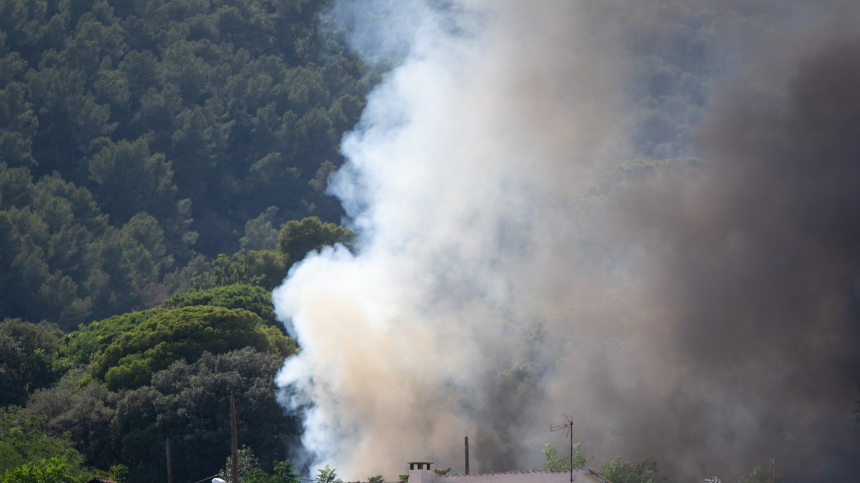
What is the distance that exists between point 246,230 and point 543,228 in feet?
180

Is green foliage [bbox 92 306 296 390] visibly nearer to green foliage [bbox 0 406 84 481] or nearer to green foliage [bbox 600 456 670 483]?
green foliage [bbox 0 406 84 481]

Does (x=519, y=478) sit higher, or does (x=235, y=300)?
(x=235, y=300)

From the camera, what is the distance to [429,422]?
50156mm

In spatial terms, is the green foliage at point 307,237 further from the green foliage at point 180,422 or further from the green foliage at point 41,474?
the green foliage at point 41,474

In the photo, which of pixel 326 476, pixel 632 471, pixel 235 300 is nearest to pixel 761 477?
pixel 632 471

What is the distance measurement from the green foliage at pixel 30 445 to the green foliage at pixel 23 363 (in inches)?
316

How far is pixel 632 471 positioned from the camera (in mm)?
46375

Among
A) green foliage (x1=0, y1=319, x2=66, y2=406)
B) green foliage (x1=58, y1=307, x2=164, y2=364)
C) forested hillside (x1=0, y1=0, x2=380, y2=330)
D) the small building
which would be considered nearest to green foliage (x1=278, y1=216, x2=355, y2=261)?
green foliage (x1=58, y1=307, x2=164, y2=364)

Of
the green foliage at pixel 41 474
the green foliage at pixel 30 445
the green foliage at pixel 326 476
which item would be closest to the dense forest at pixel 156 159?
the green foliage at pixel 30 445

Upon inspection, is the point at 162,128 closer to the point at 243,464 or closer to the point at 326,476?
the point at 243,464

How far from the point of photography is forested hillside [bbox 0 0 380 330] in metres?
109

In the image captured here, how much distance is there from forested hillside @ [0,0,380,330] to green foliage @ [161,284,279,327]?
3333cm

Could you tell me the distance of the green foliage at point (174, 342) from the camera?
52.6 meters

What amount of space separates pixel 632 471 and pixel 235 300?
33.3m
